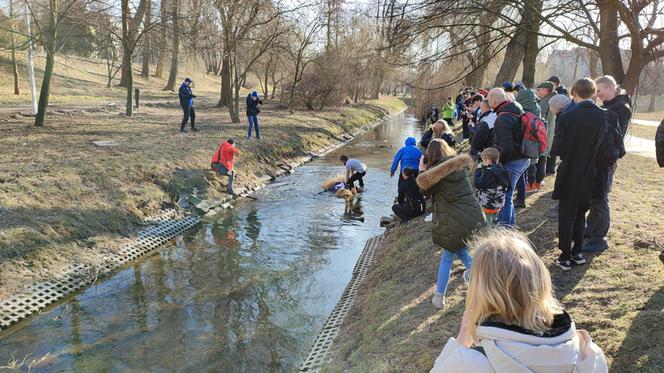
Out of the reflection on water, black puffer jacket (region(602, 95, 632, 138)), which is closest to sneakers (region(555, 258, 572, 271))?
black puffer jacket (region(602, 95, 632, 138))

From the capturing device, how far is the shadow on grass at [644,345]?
3311 millimetres

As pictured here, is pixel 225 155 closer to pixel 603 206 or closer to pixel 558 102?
pixel 558 102

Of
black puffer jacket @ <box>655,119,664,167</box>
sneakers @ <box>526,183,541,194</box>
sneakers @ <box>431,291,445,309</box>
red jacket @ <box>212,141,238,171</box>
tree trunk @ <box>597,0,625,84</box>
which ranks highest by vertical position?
tree trunk @ <box>597,0,625,84</box>

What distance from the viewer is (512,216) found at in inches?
241

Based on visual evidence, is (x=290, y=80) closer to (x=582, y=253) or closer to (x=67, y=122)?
(x=67, y=122)

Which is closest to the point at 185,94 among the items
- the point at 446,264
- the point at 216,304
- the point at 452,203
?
the point at 216,304

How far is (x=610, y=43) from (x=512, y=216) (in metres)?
3.21

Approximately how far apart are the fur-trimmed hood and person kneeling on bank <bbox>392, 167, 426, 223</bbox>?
4.25 meters

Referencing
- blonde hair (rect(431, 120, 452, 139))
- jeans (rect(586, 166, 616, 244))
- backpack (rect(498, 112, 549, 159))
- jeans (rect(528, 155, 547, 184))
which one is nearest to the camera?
jeans (rect(586, 166, 616, 244))

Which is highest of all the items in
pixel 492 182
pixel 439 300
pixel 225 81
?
pixel 225 81

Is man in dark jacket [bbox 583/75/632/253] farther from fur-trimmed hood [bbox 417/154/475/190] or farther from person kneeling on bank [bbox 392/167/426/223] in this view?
person kneeling on bank [bbox 392/167/426/223]

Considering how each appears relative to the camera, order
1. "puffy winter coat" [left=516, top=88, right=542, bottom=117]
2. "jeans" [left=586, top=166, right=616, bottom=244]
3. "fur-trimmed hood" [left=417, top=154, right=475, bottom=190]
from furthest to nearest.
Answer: "puffy winter coat" [left=516, top=88, right=542, bottom=117], "jeans" [left=586, top=166, right=616, bottom=244], "fur-trimmed hood" [left=417, top=154, right=475, bottom=190]

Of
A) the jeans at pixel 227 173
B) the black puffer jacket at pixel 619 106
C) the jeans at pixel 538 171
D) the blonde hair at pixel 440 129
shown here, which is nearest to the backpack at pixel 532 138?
the black puffer jacket at pixel 619 106

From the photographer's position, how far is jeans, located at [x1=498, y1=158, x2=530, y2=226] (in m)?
6.05
